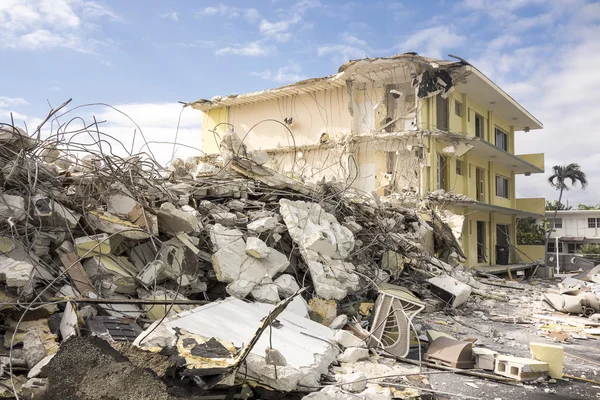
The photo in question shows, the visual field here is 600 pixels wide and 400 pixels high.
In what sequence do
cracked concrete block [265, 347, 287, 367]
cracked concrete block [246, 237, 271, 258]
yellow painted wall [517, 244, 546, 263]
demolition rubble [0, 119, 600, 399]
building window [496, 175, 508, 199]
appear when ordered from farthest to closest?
1. yellow painted wall [517, 244, 546, 263]
2. building window [496, 175, 508, 199]
3. cracked concrete block [246, 237, 271, 258]
4. cracked concrete block [265, 347, 287, 367]
5. demolition rubble [0, 119, 600, 399]

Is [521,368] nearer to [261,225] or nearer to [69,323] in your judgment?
[261,225]

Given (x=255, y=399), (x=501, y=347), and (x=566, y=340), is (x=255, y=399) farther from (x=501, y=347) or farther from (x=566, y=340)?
(x=566, y=340)

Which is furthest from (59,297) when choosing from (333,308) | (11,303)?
(333,308)

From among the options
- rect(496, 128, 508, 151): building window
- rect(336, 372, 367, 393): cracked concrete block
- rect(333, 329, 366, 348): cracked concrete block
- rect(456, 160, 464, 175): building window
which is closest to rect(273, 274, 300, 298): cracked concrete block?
rect(333, 329, 366, 348): cracked concrete block

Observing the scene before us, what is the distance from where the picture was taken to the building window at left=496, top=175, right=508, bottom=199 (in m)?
22.7

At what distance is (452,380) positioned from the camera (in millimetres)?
4555

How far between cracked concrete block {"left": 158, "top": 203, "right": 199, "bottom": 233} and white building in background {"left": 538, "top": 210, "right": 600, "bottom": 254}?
34934 millimetres

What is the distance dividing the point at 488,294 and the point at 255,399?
8.71 meters

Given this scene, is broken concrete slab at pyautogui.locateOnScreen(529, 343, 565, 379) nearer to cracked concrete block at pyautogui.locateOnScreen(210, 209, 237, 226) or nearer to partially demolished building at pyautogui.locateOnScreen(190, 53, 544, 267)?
cracked concrete block at pyautogui.locateOnScreen(210, 209, 237, 226)

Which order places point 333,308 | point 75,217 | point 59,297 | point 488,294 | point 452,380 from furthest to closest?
point 488,294
point 333,308
point 75,217
point 452,380
point 59,297

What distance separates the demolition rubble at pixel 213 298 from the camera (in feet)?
10.1

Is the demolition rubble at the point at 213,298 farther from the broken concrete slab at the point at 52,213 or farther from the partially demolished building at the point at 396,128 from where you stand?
the partially demolished building at the point at 396,128

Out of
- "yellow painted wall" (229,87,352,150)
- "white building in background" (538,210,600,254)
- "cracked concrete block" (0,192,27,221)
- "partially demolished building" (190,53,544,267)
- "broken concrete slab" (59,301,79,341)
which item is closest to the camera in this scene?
"broken concrete slab" (59,301,79,341)

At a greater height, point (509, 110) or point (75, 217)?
point (509, 110)
